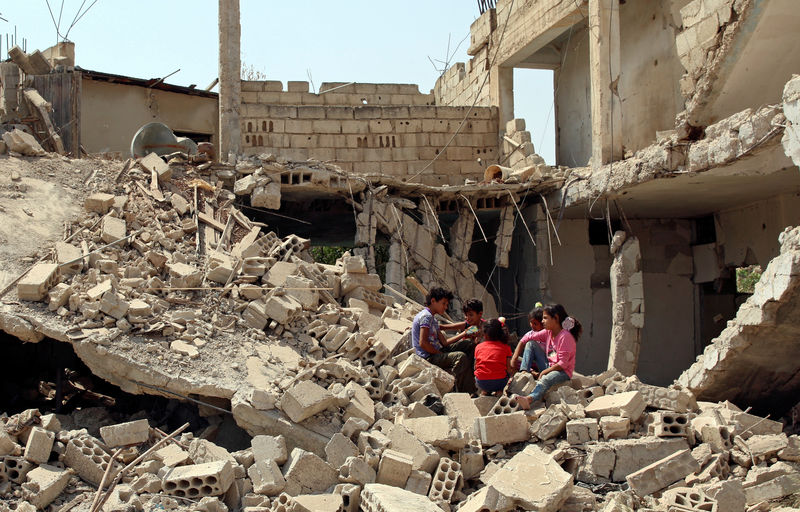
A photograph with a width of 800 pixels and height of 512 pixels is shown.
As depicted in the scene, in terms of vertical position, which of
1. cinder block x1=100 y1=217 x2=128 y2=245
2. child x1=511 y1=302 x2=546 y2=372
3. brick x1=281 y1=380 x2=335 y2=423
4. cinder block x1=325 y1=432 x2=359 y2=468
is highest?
cinder block x1=100 y1=217 x2=128 y2=245

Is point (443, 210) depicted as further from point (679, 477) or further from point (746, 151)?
point (679, 477)

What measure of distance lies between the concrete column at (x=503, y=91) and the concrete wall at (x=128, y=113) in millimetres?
5839

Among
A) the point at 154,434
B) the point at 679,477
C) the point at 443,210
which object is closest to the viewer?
the point at 679,477

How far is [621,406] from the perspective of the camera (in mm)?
7070

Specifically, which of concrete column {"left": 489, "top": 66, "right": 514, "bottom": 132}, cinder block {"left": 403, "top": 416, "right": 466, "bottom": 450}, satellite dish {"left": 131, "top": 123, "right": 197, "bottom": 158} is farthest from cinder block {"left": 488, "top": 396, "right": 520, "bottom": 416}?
concrete column {"left": 489, "top": 66, "right": 514, "bottom": 132}

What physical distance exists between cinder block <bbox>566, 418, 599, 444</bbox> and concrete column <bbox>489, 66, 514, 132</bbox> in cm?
810

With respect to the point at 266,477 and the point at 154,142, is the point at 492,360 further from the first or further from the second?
the point at 154,142

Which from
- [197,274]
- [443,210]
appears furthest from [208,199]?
[443,210]

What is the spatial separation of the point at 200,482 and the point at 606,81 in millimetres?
8008

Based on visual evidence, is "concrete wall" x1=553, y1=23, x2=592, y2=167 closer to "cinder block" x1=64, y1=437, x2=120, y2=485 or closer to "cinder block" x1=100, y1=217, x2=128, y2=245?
"cinder block" x1=100, y1=217, x2=128, y2=245

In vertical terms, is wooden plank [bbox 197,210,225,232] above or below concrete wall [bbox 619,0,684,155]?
below

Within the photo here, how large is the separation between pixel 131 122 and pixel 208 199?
20.3 ft

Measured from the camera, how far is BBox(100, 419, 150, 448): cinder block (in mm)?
6660

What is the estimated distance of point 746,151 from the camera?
848cm
